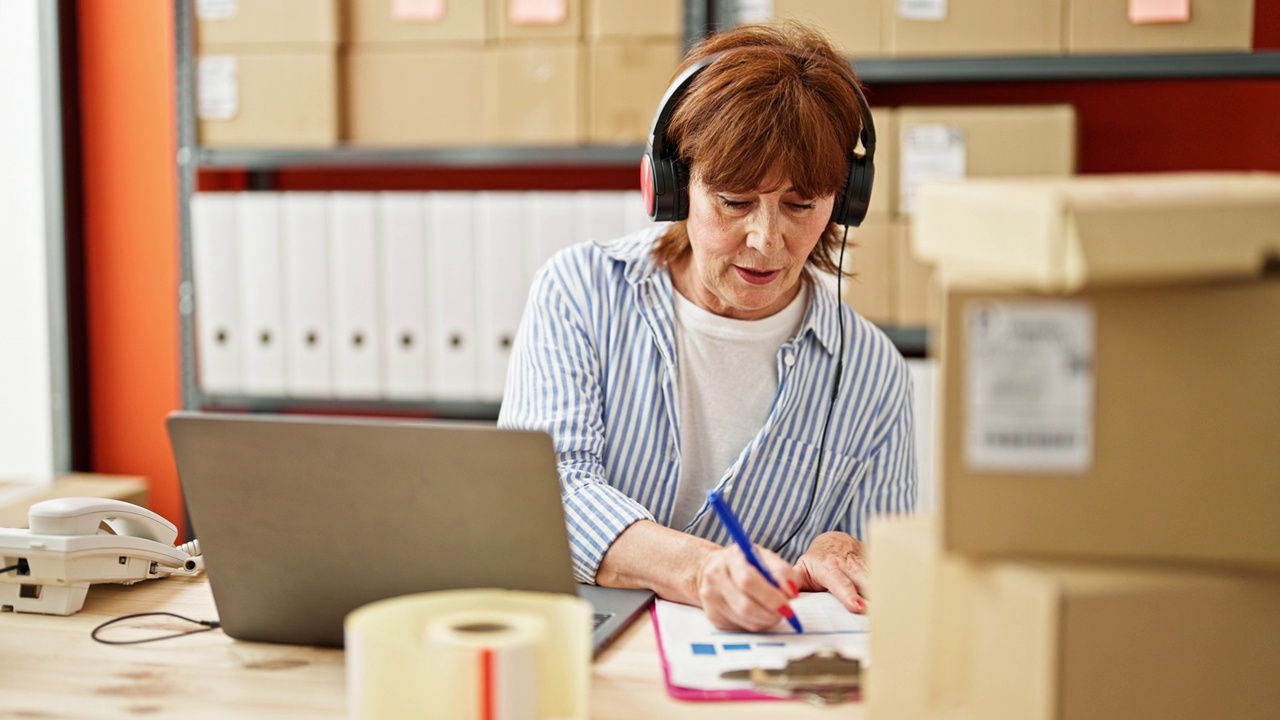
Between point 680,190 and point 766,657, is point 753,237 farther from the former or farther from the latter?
point 766,657

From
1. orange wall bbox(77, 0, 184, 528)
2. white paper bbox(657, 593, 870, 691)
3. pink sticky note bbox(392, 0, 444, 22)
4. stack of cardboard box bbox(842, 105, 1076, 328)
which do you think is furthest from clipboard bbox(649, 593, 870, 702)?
orange wall bbox(77, 0, 184, 528)

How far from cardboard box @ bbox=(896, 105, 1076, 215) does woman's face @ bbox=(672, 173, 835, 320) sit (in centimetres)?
70

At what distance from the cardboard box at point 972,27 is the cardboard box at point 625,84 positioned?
39 centimetres

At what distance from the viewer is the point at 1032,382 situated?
0.72 meters

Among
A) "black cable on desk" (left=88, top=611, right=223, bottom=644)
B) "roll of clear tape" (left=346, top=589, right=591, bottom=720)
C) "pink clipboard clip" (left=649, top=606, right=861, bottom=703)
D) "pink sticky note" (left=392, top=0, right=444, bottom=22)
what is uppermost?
"pink sticky note" (left=392, top=0, right=444, bottom=22)

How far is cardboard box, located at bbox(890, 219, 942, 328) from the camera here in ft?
7.02

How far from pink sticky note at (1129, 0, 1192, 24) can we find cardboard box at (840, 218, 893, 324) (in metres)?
0.53

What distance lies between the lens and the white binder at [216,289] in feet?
7.88

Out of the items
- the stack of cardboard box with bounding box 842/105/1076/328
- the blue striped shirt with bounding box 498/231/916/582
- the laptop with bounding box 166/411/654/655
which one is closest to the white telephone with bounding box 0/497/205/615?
the laptop with bounding box 166/411/654/655

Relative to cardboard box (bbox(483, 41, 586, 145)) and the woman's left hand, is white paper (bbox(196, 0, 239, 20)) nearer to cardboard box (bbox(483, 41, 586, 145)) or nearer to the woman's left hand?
cardboard box (bbox(483, 41, 586, 145))

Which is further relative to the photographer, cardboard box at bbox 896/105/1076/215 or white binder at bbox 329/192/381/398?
white binder at bbox 329/192/381/398

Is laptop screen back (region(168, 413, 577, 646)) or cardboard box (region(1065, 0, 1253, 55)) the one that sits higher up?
cardboard box (region(1065, 0, 1253, 55))

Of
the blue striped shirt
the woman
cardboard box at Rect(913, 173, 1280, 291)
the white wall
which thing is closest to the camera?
cardboard box at Rect(913, 173, 1280, 291)

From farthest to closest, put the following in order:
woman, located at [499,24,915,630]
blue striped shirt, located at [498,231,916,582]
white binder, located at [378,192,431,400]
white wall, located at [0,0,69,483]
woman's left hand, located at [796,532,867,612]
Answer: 1. white wall, located at [0,0,69,483]
2. white binder, located at [378,192,431,400]
3. blue striped shirt, located at [498,231,916,582]
4. woman, located at [499,24,915,630]
5. woman's left hand, located at [796,532,867,612]
